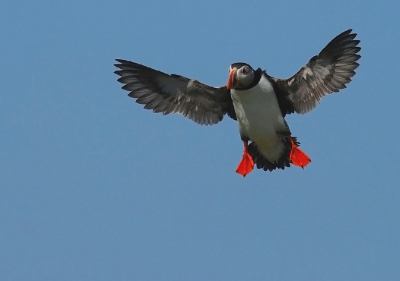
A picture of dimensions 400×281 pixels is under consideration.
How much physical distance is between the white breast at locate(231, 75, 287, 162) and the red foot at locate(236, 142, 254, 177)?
0.33 metres

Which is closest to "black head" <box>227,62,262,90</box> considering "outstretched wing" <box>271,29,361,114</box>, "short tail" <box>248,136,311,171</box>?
"outstretched wing" <box>271,29,361,114</box>

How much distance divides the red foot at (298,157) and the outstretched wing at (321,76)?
23.3 inches

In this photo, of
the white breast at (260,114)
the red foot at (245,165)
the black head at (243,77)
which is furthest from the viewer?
the red foot at (245,165)

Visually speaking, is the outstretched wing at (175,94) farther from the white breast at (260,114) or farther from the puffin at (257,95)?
the white breast at (260,114)

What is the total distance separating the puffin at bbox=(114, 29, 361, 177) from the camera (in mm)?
13609

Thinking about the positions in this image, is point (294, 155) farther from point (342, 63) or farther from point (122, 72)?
point (122, 72)

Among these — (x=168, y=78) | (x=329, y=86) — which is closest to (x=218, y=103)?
(x=168, y=78)

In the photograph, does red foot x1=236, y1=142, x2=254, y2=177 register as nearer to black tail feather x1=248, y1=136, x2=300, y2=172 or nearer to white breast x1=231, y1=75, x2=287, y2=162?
black tail feather x1=248, y1=136, x2=300, y2=172

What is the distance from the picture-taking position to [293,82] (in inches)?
552

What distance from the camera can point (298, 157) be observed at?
14.3m

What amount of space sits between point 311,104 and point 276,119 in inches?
24.8

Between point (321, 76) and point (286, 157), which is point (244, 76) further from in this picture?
point (286, 157)

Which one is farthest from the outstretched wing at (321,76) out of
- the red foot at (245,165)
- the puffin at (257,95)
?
the red foot at (245,165)

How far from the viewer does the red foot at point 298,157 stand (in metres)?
14.2
